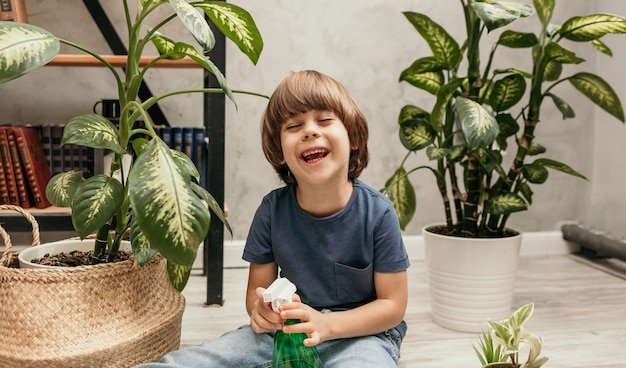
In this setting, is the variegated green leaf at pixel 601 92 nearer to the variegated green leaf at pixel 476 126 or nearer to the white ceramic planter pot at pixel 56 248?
the variegated green leaf at pixel 476 126

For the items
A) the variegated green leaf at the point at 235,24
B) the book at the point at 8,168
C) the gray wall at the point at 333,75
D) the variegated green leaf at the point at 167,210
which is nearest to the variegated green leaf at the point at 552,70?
the gray wall at the point at 333,75

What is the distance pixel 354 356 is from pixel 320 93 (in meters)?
0.50

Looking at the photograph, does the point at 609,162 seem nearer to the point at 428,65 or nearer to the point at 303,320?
the point at 428,65

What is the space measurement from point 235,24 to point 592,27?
0.90 metres

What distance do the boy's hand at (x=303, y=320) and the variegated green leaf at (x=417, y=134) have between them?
674 millimetres

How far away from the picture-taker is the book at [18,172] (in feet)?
6.11

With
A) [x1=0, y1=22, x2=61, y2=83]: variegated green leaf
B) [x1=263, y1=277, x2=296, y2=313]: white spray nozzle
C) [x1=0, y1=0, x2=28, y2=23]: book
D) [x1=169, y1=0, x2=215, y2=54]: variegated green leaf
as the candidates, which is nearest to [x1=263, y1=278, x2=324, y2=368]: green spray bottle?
[x1=263, y1=277, x2=296, y2=313]: white spray nozzle

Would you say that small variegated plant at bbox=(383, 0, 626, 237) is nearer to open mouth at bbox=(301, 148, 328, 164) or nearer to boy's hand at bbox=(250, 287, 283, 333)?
open mouth at bbox=(301, 148, 328, 164)

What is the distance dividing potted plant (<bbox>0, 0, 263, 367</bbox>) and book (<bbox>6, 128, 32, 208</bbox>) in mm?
736

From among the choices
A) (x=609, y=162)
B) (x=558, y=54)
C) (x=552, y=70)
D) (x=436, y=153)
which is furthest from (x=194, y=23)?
(x=609, y=162)

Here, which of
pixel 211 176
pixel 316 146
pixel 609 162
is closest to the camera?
pixel 316 146

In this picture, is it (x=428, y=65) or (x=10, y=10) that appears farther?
(x=10, y=10)

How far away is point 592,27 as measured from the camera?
1.52 metres

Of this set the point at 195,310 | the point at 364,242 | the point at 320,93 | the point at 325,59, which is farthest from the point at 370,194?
the point at 325,59
